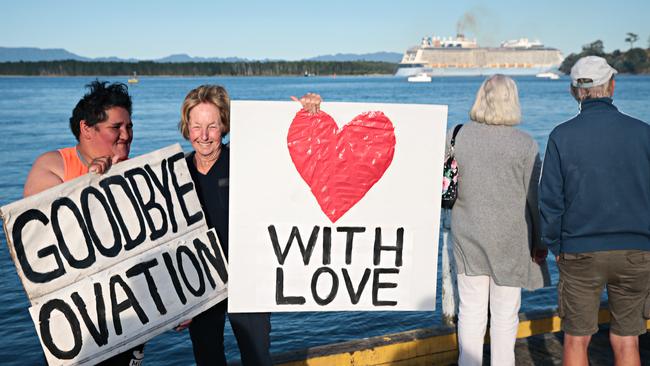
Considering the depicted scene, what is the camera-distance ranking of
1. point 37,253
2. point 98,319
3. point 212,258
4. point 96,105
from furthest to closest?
1. point 212,258
2. point 96,105
3. point 98,319
4. point 37,253

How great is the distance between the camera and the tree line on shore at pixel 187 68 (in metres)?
149

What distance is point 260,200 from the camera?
9.96 ft

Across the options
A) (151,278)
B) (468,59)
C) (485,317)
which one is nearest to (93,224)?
(151,278)

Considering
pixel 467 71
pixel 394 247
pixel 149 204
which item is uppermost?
pixel 467 71

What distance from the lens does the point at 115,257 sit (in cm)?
280

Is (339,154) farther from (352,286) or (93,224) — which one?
(93,224)

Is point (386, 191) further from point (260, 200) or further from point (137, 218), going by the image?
point (137, 218)

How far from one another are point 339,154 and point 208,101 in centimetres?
72

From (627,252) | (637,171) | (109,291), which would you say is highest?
(637,171)

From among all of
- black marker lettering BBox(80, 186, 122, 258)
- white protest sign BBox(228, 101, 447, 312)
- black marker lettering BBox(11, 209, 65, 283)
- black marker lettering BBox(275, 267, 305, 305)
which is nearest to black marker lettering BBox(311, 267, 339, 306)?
white protest sign BBox(228, 101, 447, 312)

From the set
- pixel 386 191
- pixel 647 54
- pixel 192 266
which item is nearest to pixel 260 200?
pixel 192 266

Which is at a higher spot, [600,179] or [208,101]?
[208,101]

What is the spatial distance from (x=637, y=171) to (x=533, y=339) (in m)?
1.91

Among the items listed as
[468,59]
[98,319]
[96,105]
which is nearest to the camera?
[98,319]
